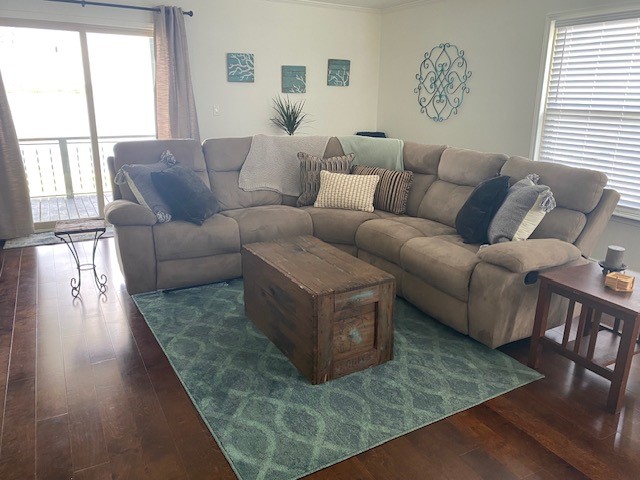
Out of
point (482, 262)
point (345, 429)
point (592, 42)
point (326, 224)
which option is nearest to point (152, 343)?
point (345, 429)

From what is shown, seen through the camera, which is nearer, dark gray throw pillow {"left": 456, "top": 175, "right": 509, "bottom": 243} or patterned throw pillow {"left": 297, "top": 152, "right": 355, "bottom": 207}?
dark gray throw pillow {"left": 456, "top": 175, "right": 509, "bottom": 243}

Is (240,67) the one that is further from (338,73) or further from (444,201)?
(444,201)

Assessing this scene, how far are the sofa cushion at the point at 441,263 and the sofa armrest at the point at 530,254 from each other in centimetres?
14

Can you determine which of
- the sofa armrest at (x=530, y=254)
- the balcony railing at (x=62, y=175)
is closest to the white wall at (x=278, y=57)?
the balcony railing at (x=62, y=175)

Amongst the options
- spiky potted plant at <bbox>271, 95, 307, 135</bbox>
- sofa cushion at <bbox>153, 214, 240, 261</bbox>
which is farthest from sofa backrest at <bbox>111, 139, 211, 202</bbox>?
spiky potted plant at <bbox>271, 95, 307, 135</bbox>

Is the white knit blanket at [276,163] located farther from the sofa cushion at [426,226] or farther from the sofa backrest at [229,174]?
the sofa cushion at [426,226]

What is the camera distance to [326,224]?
3775mm

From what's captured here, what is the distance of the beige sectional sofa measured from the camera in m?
2.56

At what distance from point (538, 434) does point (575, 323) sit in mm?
1177

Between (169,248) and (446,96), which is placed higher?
(446,96)

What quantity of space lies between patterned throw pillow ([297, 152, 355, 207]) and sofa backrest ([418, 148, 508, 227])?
0.81m

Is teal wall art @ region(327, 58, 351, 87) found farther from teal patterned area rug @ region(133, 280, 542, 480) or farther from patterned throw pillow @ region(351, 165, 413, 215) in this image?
teal patterned area rug @ region(133, 280, 542, 480)

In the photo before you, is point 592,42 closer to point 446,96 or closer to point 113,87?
point 446,96

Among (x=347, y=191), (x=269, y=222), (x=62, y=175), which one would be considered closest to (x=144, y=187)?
(x=269, y=222)
